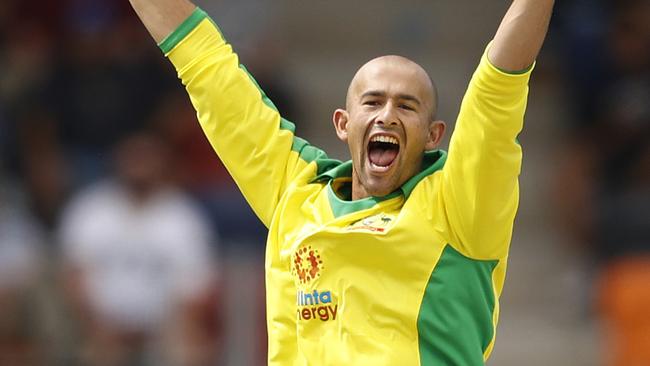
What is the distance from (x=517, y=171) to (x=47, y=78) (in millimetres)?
7653

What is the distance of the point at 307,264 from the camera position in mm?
4770

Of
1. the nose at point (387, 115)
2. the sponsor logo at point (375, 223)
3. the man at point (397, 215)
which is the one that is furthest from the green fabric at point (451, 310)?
the nose at point (387, 115)

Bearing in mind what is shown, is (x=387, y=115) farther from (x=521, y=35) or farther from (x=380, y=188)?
(x=521, y=35)

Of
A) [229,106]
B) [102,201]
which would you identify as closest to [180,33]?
[229,106]

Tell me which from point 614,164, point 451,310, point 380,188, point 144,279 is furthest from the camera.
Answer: point 614,164

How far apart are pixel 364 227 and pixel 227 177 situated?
6.30 meters

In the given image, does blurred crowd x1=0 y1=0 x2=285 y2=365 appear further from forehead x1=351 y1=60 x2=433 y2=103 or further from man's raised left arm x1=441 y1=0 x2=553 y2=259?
man's raised left arm x1=441 y1=0 x2=553 y2=259

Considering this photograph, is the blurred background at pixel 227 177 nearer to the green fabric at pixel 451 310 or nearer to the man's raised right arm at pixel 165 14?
the man's raised right arm at pixel 165 14

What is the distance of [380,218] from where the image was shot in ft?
15.6

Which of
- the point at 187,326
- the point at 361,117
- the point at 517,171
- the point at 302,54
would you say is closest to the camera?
the point at 517,171

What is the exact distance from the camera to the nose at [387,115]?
15.6 feet

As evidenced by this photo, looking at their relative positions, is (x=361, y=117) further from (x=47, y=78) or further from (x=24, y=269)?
(x=47, y=78)

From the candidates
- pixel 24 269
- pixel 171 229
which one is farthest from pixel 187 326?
pixel 24 269

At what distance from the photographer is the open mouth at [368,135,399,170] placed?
4.79m
